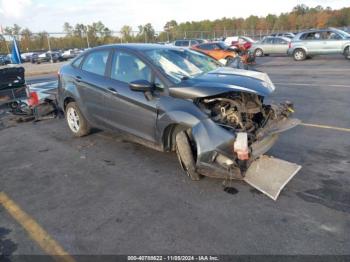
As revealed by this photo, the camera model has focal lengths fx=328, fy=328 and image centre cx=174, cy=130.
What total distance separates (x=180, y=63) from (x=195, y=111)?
122cm

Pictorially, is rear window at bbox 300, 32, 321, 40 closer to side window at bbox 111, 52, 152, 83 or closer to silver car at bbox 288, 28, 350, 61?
silver car at bbox 288, 28, 350, 61

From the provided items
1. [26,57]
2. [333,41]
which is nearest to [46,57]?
[26,57]

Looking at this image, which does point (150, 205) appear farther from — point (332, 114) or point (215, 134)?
point (332, 114)

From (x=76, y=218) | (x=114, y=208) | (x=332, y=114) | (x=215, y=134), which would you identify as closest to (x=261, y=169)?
(x=215, y=134)

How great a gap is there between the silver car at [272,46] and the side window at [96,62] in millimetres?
21664

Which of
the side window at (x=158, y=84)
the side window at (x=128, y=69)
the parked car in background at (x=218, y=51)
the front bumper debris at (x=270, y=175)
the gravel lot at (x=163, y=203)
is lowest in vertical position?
the gravel lot at (x=163, y=203)

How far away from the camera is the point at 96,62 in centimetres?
572

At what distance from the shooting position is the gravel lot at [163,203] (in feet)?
10.2

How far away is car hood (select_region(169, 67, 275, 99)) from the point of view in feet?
13.3

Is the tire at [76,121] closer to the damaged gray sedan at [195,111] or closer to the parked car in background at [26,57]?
the damaged gray sedan at [195,111]

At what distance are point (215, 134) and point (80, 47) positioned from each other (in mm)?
36946

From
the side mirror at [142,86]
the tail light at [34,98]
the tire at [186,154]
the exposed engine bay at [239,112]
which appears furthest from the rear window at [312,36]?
the tire at [186,154]

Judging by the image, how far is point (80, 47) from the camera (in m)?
37.7

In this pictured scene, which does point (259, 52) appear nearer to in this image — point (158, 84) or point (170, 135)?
point (158, 84)
